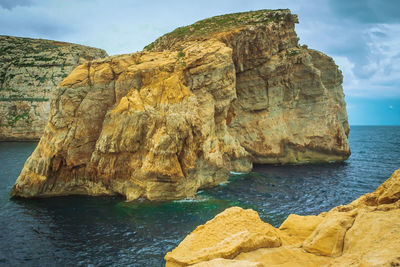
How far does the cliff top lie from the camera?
1416 inches

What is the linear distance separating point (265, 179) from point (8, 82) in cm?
8018

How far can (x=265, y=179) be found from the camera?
100 feet

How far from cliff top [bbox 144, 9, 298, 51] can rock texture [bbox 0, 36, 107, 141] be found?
161ft

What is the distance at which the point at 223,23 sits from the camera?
37625 millimetres

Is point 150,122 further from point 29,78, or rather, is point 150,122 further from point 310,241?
point 29,78

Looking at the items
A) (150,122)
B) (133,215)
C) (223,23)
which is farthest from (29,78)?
(133,215)

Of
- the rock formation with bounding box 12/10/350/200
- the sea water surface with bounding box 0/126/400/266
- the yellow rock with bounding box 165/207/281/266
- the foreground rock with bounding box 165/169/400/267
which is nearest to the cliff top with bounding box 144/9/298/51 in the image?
the rock formation with bounding box 12/10/350/200

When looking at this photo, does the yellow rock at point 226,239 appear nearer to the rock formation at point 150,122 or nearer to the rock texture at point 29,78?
the rock formation at point 150,122

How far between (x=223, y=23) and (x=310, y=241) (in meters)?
35.5

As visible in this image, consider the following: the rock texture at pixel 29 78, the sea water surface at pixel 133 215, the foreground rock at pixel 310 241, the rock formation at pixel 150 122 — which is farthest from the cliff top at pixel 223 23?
the rock texture at pixel 29 78

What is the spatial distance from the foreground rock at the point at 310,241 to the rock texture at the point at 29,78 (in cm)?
7600

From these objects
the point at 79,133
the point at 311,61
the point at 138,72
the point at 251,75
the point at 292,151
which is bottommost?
the point at 292,151

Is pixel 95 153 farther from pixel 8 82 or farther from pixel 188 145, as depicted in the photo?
pixel 8 82

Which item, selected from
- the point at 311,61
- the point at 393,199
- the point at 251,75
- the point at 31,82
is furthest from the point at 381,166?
the point at 31,82
